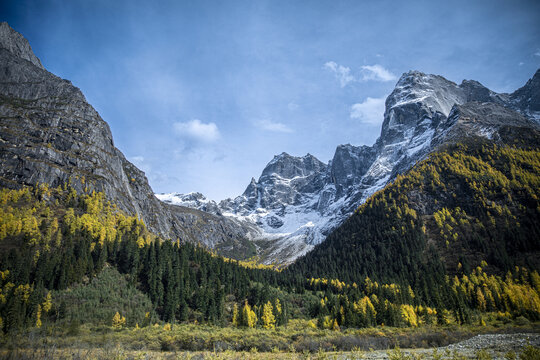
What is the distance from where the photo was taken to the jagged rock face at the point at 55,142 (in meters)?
115

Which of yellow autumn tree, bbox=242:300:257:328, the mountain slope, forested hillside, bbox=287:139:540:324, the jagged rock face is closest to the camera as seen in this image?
yellow autumn tree, bbox=242:300:257:328

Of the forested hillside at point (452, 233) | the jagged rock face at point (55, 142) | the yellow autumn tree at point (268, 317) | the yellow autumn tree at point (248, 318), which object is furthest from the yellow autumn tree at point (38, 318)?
the forested hillside at point (452, 233)

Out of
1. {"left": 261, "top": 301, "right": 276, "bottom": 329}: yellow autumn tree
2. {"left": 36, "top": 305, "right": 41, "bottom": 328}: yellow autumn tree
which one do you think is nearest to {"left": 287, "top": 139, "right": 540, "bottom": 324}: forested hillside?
{"left": 261, "top": 301, "right": 276, "bottom": 329}: yellow autumn tree

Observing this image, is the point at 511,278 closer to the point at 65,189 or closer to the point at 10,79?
the point at 65,189

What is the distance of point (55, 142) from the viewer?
137 meters

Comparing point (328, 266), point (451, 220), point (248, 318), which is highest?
point (451, 220)

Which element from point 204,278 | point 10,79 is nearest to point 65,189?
point 204,278

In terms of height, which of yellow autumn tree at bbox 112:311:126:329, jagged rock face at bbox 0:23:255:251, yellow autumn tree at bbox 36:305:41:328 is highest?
jagged rock face at bbox 0:23:255:251

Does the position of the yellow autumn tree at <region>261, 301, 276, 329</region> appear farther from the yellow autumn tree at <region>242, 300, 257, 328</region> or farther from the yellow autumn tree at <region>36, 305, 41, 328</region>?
the yellow autumn tree at <region>36, 305, 41, 328</region>

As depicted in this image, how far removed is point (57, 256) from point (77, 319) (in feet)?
88.9

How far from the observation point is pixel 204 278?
89125 millimetres

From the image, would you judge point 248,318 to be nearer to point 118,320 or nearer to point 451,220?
point 118,320

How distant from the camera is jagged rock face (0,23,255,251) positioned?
115000 millimetres

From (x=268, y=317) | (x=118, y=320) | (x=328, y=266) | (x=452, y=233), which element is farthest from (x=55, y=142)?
(x=452, y=233)
